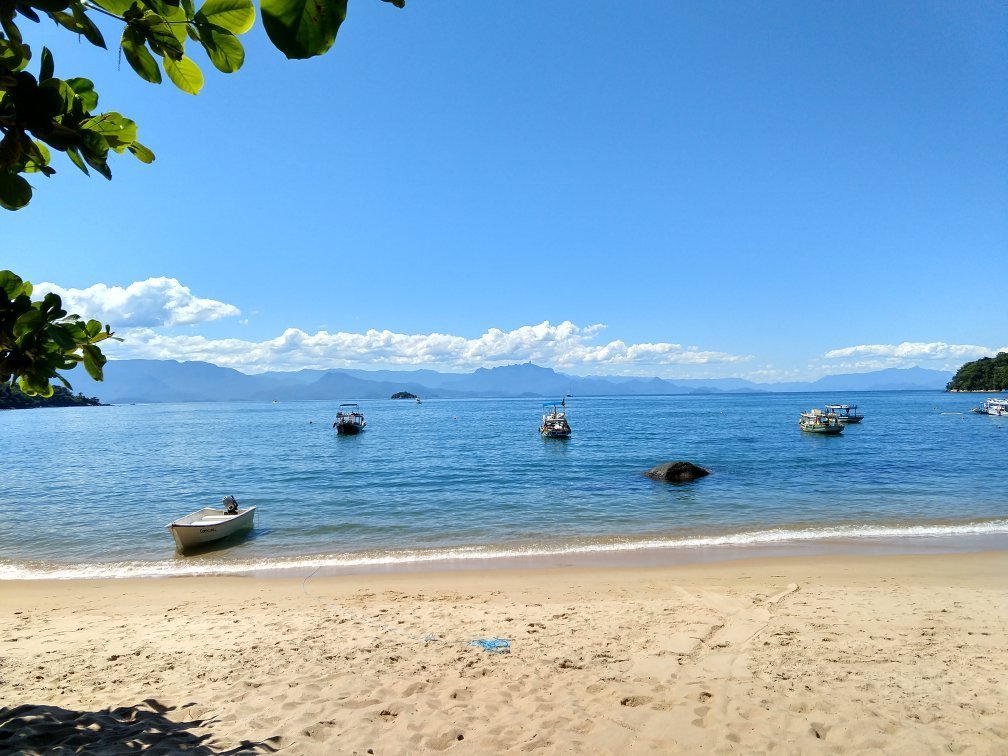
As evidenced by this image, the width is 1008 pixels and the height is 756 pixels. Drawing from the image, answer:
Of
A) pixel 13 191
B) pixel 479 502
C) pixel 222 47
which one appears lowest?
pixel 479 502

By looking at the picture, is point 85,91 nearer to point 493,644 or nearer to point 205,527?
point 493,644

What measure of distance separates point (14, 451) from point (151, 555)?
45590 millimetres

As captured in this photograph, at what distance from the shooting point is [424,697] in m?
6.07

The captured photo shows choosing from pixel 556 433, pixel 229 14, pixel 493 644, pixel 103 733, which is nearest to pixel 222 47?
pixel 229 14

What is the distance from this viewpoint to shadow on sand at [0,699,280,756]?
15.0 ft

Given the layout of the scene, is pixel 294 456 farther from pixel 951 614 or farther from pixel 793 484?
pixel 951 614

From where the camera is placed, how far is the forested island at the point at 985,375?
424 ft

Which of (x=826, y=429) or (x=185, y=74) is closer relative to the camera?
(x=185, y=74)

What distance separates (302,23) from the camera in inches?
34.8

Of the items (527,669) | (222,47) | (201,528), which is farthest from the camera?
(201,528)

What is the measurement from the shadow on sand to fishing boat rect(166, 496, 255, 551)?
36.1 feet

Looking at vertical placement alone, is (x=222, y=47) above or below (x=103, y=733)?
above

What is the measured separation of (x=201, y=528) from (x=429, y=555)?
679 cm

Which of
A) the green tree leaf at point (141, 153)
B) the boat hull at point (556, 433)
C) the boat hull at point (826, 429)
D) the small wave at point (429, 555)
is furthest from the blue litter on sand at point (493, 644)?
the boat hull at point (826, 429)
